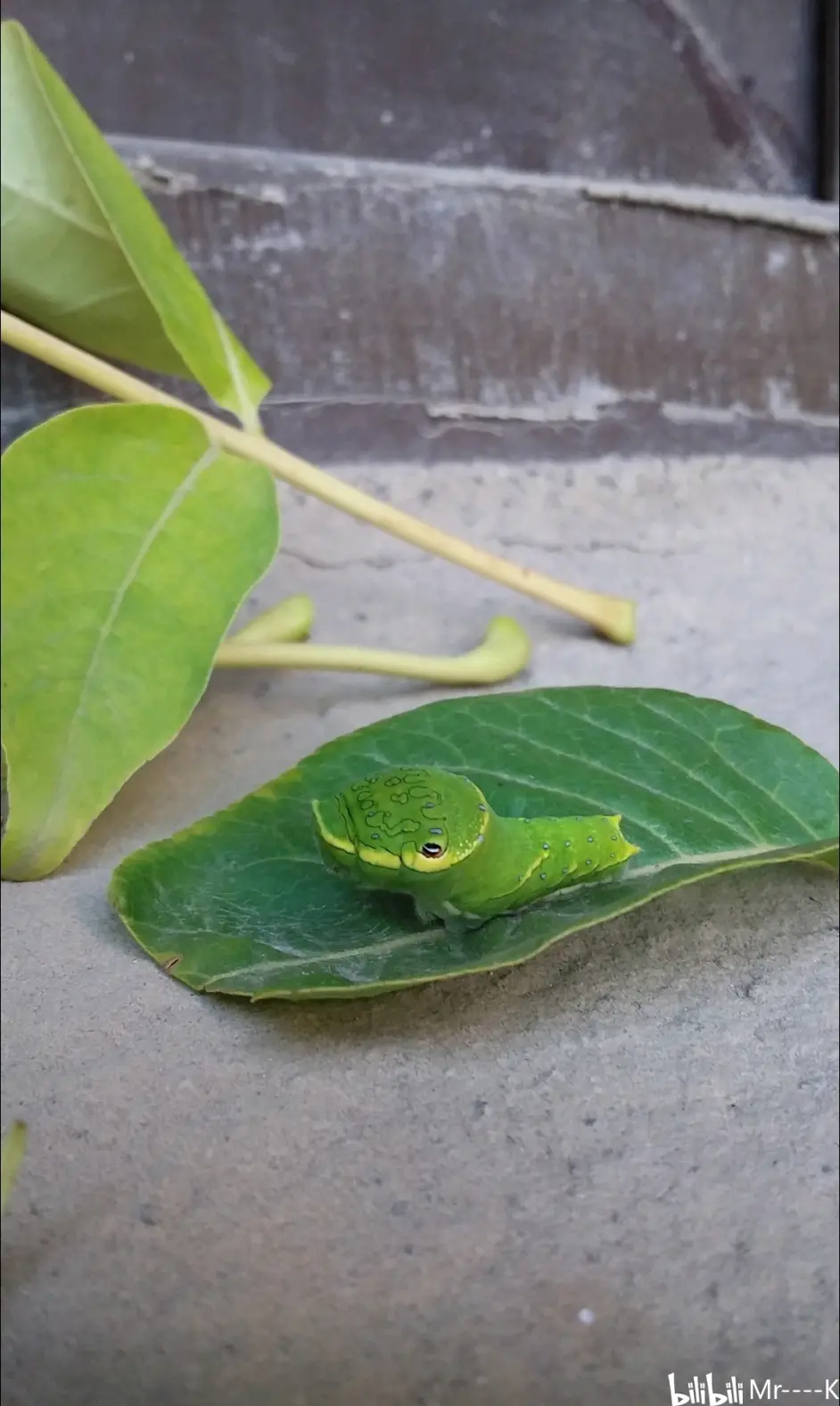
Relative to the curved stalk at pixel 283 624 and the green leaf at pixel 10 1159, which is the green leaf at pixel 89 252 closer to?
the curved stalk at pixel 283 624

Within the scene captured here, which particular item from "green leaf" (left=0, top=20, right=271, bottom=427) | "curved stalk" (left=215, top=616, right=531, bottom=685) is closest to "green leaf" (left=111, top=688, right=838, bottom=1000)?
"curved stalk" (left=215, top=616, right=531, bottom=685)

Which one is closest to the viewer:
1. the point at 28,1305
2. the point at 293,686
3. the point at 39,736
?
the point at 28,1305

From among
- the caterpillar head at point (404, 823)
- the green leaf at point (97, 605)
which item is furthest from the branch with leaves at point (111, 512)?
the caterpillar head at point (404, 823)

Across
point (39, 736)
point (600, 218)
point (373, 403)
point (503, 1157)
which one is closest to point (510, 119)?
point (600, 218)

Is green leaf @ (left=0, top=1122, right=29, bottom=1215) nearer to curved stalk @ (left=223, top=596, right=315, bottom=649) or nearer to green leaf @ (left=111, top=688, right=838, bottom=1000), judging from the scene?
green leaf @ (left=111, top=688, right=838, bottom=1000)

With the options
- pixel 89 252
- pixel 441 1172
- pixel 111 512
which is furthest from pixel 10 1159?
pixel 89 252

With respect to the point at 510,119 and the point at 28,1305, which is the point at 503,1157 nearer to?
the point at 28,1305
